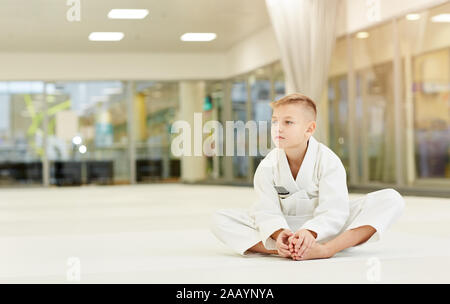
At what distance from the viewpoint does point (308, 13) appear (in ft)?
41.2

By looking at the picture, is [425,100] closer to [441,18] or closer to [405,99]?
[405,99]

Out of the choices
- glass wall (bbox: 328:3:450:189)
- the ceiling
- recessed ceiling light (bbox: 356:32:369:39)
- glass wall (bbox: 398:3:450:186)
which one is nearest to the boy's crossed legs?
glass wall (bbox: 328:3:450:189)

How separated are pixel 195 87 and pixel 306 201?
56.6 ft

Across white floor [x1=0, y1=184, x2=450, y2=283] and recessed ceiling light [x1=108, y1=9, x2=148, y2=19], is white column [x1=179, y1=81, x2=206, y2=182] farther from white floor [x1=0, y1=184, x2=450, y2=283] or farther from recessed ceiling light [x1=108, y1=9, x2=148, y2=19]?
white floor [x1=0, y1=184, x2=450, y2=283]

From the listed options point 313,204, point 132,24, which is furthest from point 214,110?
point 313,204

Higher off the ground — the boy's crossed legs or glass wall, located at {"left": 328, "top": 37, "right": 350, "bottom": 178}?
glass wall, located at {"left": 328, "top": 37, "right": 350, "bottom": 178}

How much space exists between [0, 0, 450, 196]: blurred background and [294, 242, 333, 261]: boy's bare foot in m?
6.60

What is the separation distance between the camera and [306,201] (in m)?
4.03

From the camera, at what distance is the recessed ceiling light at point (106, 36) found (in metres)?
17.0

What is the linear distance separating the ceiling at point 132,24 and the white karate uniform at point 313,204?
10137 mm

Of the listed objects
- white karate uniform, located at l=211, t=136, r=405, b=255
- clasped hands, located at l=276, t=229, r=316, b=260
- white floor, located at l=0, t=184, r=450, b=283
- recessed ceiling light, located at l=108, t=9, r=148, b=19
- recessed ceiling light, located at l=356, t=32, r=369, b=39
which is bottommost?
white floor, located at l=0, t=184, r=450, b=283

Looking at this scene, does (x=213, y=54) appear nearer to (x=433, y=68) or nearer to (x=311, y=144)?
(x=433, y=68)

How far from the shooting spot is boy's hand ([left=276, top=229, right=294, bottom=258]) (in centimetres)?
371
